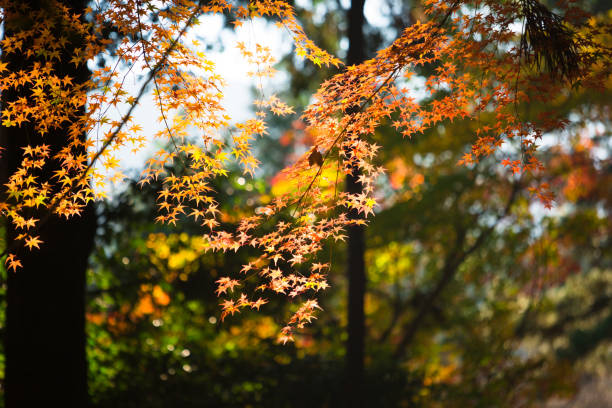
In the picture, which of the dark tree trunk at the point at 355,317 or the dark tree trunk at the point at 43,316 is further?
the dark tree trunk at the point at 355,317

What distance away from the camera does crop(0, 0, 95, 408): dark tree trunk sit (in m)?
3.41

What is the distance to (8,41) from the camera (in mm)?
2834

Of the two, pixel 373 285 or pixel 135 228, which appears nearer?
pixel 135 228

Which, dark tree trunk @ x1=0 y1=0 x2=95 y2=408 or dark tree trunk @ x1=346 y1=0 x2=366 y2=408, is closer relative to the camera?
dark tree trunk @ x1=0 y1=0 x2=95 y2=408

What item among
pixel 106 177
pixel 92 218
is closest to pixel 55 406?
pixel 92 218

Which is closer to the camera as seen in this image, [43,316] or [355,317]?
[43,316]

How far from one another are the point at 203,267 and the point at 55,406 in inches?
99.1

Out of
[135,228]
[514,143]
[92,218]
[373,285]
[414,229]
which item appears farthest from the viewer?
[373,285]

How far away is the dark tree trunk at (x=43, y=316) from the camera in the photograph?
341cm

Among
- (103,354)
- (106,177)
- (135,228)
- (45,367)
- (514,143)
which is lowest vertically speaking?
(45,367)

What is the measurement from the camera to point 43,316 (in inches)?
139

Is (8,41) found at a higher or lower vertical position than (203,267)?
higher

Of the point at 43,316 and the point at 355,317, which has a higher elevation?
the point at 355,317

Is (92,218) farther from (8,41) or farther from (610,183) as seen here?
(610,183)
